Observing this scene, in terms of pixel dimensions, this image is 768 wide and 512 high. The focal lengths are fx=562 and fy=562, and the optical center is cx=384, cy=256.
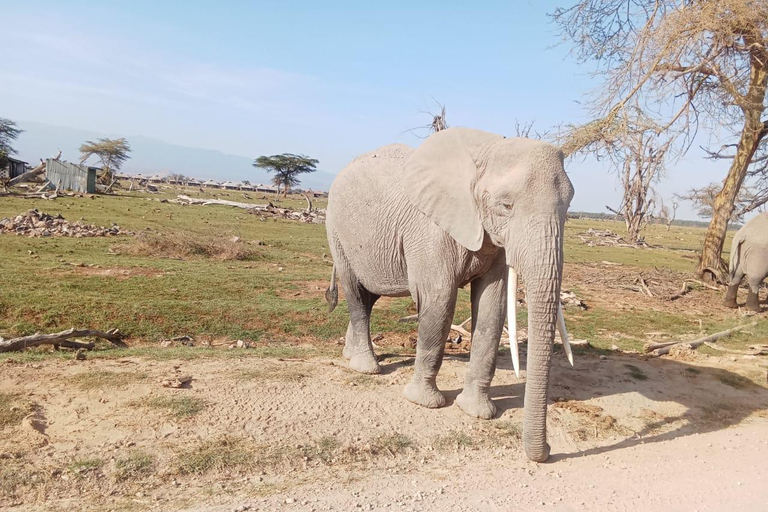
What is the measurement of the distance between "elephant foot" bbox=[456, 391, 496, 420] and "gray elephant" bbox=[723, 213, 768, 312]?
10094 mm

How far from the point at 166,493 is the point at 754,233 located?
13.5 m

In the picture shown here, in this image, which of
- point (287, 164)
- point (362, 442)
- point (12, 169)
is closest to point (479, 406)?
point (362, 442)

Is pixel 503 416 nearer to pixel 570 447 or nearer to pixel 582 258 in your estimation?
pixel 570 447

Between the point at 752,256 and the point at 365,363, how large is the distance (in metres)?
10.5

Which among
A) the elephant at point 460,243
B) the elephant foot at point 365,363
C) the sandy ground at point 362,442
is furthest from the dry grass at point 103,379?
the elephant at point 460,243

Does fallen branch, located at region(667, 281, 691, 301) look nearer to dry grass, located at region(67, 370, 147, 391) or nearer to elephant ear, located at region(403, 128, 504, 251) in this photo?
elephant ear, located at region(403, 128, 504, 251)

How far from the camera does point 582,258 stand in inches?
912

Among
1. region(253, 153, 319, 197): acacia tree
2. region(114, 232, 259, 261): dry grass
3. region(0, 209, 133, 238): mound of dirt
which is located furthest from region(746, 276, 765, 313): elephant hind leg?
region(253, 153, 319, 197): acacia tree

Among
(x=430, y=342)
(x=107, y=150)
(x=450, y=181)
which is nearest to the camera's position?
(x=450, y=181)

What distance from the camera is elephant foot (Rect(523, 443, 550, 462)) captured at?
4.56 meters

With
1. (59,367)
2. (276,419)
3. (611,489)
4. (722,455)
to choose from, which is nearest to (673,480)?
(611,489)

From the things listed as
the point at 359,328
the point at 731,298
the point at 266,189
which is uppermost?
the point at 266,189

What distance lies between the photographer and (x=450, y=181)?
504 centimetres

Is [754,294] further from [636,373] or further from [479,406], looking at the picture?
[479,406]
